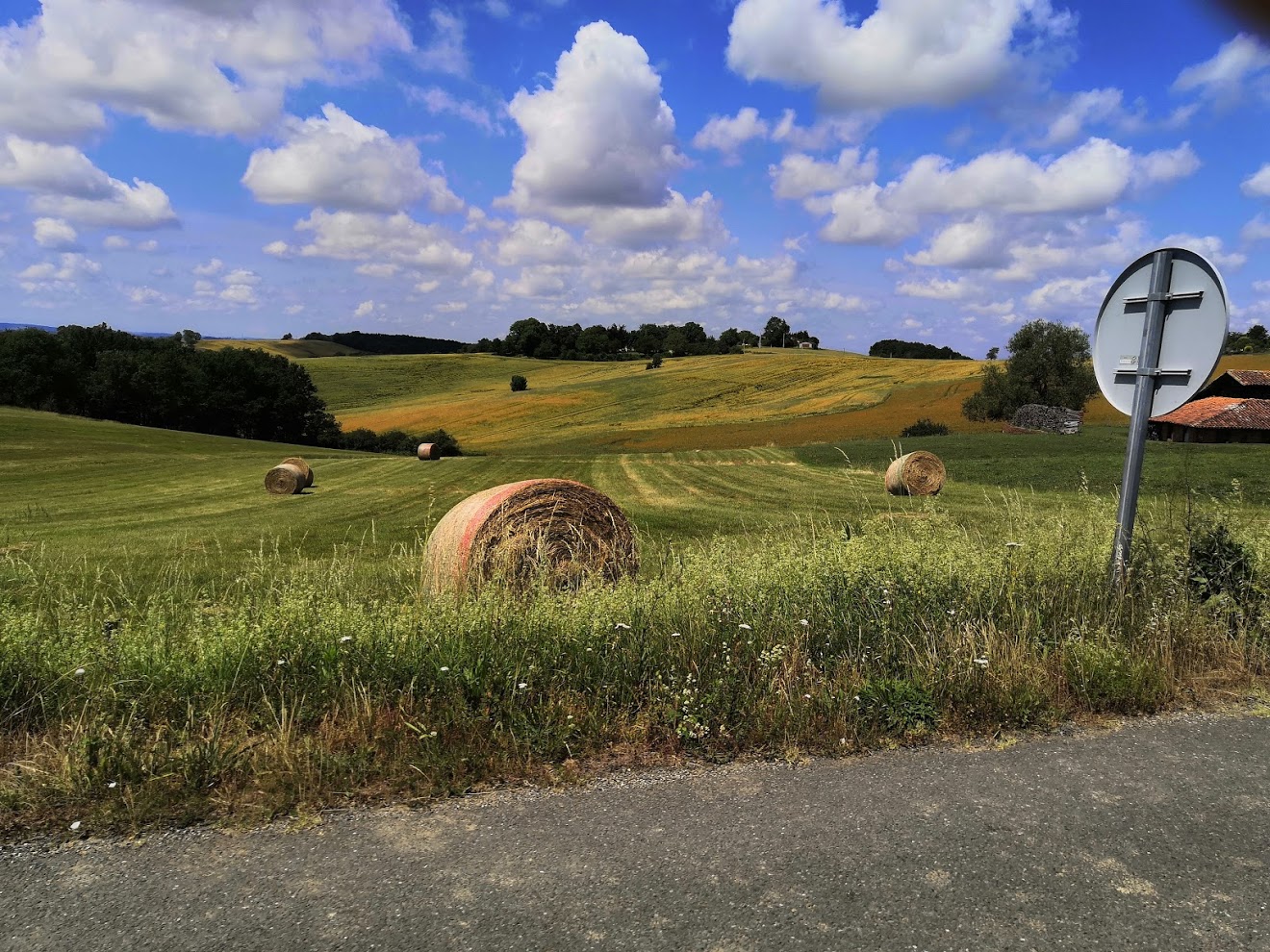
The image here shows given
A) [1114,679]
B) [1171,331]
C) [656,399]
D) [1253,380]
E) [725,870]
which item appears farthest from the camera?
[656,399]

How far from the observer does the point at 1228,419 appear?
50.8 m

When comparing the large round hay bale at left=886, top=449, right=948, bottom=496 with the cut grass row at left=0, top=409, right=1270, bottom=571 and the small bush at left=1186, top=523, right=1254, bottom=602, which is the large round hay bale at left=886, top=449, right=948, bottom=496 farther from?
the small bush at left=1186, top=523, right=1254, bottom=602

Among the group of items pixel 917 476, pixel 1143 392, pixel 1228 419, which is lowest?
pixel 917 476

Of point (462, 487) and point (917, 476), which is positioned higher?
point (917, 476)

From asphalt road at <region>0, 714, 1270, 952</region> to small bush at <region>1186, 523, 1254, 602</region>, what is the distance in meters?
2.58

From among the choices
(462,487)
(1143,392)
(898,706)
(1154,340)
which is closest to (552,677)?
(898,706)

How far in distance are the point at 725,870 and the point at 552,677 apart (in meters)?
1.76

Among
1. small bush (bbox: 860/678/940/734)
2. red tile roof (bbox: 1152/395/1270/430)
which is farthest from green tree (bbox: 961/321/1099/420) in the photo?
small bush (bbox: 860/678/940/734)

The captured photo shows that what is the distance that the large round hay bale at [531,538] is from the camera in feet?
29.5

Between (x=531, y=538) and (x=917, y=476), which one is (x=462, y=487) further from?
(x=531, y=538)

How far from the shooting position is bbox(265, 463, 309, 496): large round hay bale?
26.8 m

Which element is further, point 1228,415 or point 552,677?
point 1228,415

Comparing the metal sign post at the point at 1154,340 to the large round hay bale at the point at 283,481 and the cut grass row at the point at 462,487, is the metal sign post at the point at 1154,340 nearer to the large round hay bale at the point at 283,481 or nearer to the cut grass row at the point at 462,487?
the cut grass row at the point at 462,487

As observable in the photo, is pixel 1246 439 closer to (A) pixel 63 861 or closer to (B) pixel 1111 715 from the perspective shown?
(B) pixel 1111 715
